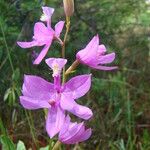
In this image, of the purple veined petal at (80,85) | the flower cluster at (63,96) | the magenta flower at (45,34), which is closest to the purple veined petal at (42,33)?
the magenta flower at (45,34)

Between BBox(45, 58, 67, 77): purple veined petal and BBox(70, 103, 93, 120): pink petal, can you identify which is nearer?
BBox(70, 103, 93, 120): pink petal

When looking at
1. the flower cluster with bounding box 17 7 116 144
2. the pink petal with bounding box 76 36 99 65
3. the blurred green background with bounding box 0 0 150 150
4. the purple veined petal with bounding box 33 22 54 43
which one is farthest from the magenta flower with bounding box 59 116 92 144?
the blurred green background with bounding box 0 0 150 150

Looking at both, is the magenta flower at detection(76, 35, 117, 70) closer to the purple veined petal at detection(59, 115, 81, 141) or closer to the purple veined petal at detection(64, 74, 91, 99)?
the purple veined petal at detection(64, 74, 91, 99)

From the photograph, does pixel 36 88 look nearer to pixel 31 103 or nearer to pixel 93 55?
pixel 31 103

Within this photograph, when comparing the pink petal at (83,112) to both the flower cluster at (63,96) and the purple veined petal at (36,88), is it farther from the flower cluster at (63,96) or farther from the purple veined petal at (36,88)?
the purple veined petal at (36,88)

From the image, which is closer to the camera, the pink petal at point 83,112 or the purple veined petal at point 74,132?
the pink petal at point 83,112

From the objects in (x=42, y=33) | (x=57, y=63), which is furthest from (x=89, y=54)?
(x=42, y=33)

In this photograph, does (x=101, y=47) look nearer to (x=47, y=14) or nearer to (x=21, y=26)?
(x=47, y=14)
